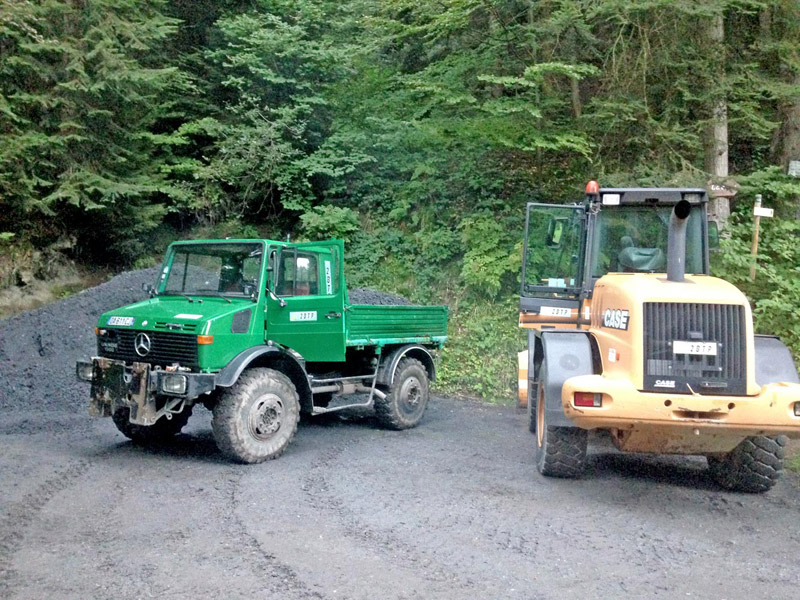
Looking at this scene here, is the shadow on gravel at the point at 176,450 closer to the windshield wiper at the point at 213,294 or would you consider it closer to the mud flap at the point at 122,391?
the mud flap at the point at 122,391

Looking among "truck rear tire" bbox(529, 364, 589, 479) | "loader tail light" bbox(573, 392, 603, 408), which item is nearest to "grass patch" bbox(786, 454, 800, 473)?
"truck rear tire" bbox(529, 364, 589, 479)

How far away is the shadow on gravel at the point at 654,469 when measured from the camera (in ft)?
23.3

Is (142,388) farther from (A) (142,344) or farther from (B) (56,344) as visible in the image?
(B) (56,344)

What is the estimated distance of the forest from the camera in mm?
12398

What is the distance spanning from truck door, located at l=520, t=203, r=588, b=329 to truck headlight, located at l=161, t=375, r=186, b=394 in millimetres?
3752

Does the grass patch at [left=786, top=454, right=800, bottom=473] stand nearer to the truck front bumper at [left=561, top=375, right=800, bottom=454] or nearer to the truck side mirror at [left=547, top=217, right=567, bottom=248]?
the truck front bumper at [left=561, top=375, right=800, bottom=454]

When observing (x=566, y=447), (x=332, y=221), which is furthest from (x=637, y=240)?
(x=332, y=221)

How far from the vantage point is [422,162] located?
1661cm

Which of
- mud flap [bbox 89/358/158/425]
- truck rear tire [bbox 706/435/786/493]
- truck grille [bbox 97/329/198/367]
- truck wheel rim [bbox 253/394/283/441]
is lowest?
truck rear tire [bbox 706/435/786/493]

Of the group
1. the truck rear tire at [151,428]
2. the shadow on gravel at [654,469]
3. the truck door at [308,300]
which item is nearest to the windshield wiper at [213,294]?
the truck door at [308,300]

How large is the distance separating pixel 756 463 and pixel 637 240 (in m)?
2.40

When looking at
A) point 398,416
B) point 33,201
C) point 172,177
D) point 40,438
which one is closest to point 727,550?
point 398,416

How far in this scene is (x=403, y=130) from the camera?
16.3 meters

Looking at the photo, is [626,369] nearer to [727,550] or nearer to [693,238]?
[727,550]
